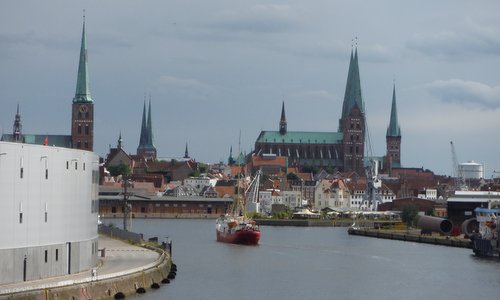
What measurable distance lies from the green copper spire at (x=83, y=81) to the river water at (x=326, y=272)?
92.9 m

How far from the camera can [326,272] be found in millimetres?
62281

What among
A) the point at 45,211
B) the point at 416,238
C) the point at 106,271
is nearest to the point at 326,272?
the point at 106,271

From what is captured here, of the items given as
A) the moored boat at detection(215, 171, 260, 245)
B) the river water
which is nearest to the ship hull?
the moored boat at detection(215, 171, 260, 245)

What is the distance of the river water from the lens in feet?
166

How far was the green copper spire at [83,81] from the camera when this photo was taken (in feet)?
592

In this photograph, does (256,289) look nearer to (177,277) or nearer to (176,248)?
(177,277)

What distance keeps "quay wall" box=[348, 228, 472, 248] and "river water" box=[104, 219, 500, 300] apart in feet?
4.17

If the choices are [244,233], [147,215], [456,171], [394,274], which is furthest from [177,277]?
[456,171]

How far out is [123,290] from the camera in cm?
4028

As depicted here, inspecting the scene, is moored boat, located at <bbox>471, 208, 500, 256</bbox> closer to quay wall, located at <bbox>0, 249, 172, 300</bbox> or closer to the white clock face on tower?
quay wall, located at <bbox>0, 249, 172, 300</bbox>

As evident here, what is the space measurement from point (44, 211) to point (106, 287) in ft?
10.3

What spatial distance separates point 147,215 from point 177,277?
121377mm

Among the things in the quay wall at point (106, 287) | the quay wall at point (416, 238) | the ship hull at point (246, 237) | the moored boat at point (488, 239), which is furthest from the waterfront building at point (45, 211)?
the quay wall at point (416, 238)

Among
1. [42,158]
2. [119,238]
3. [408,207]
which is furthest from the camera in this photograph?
[408,207]
